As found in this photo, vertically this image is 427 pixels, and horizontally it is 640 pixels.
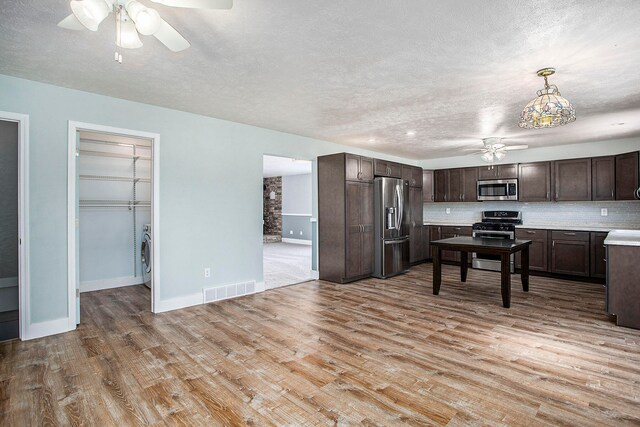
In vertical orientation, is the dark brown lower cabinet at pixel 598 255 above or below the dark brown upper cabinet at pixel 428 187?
below

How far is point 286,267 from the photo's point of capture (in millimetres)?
7000

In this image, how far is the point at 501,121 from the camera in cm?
455

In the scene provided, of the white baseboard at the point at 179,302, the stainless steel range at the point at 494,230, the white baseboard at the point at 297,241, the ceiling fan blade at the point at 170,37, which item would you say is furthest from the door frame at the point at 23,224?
the white baseboard at the point at 297,241

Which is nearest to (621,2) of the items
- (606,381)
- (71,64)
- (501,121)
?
(606,381)

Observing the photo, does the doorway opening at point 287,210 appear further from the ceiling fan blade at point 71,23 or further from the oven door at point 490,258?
the ceiling fan blade at point 71,23

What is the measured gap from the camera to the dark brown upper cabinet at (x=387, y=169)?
594cm

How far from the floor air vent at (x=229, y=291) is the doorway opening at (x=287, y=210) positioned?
358 cm

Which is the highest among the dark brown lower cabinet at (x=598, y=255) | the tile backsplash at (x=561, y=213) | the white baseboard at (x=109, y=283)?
the tile backsplash at (x=561, y=213)

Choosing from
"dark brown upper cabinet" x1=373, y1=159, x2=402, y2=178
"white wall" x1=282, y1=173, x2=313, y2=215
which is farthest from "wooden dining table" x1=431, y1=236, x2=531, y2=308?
"white wall" x1=282, y1=173, x2=313, y2=215

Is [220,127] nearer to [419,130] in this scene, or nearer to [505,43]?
[419,130]

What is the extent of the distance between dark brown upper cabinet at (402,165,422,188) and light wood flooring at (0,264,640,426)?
307cm

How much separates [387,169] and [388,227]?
1146 millimetres

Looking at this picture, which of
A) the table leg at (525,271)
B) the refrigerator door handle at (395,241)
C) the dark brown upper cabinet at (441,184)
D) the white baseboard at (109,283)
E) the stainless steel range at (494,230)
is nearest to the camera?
the table leg at (525,271)

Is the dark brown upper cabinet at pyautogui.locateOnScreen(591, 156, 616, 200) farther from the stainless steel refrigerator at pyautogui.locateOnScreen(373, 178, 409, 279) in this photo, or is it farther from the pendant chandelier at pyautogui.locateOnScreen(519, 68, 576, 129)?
the pendant chandelier at pyautogui.locateOnScreen(519, 68, 576, 129)
